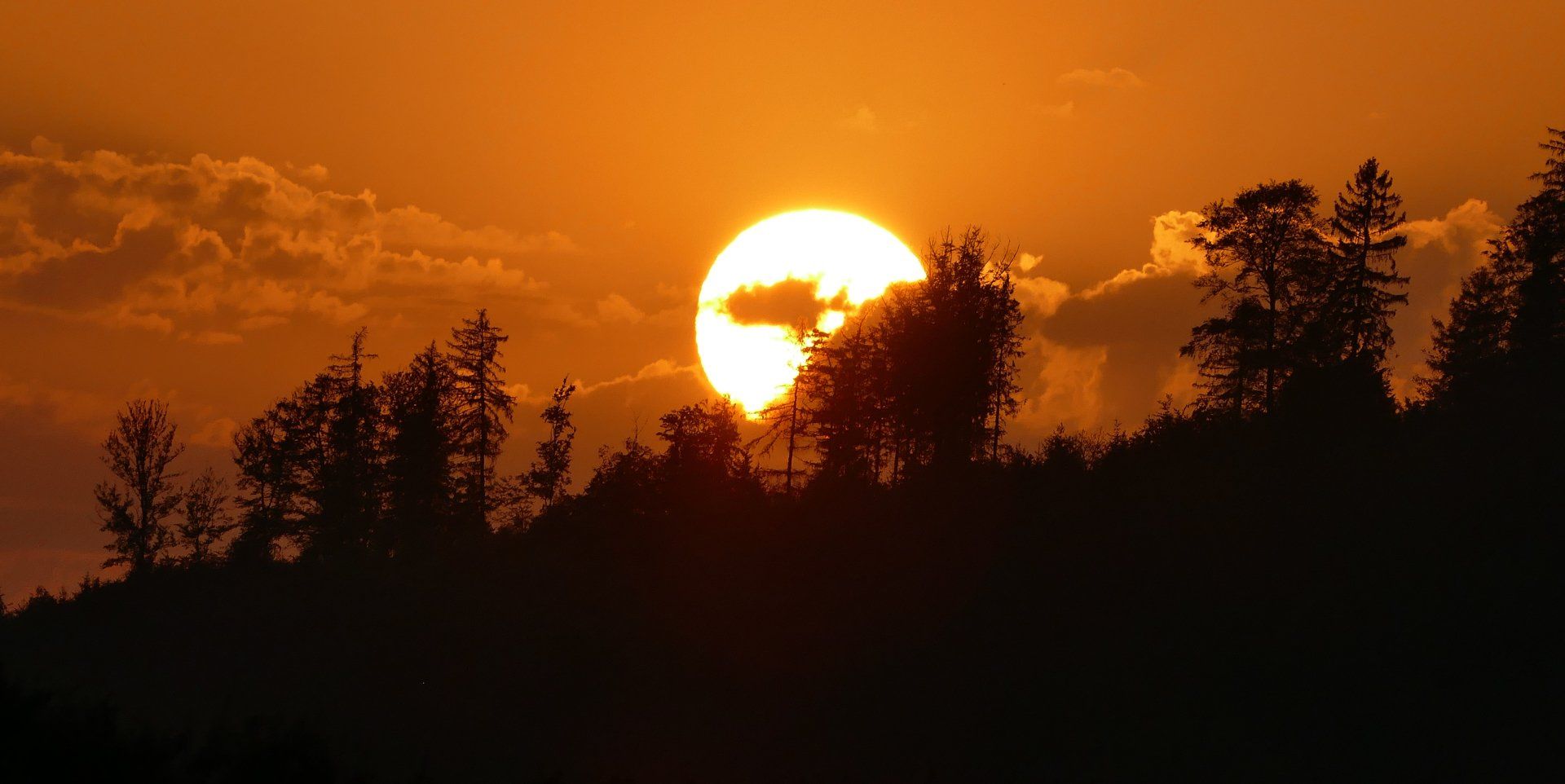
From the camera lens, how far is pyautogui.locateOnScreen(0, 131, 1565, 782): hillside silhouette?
25.7 m

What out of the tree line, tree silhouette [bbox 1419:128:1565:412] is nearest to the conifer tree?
the tree line

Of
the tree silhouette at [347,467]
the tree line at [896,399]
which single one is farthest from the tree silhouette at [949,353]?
the tree silhouette at [347,467]

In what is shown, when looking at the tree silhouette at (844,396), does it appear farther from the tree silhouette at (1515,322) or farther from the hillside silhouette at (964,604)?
the tree silhouette at (1515,322)

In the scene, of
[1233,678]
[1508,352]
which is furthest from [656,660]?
[1508,352]

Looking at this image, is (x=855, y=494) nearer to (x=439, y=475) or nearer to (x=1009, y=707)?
(x=1009, y=707)

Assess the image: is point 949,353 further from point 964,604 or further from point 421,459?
point 421,459

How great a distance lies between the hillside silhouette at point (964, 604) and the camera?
25.7 m

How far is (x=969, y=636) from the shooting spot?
3219 centimetres

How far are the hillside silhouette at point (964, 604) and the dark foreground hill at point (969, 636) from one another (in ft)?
0.41

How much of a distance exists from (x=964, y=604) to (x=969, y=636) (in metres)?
1.63

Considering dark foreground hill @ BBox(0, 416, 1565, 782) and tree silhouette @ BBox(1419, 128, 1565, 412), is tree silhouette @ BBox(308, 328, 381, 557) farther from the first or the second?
tree silhouette @ BBox(1419, 128, 1565, 412)

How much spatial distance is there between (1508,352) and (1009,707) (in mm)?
33899

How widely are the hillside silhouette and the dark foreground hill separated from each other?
12 centimetres

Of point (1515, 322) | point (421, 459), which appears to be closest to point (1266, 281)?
point (1515, 322)
